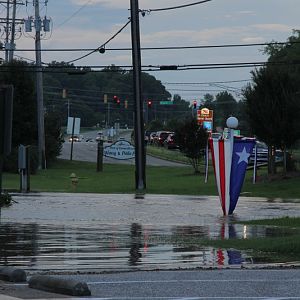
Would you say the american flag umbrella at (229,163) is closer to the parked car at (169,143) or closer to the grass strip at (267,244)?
the grass strip at (267,244)

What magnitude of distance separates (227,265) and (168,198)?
17.8 meters

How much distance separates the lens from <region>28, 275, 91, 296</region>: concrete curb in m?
10.1

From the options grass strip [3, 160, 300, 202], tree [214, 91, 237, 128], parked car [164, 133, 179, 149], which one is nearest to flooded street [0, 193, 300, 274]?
grass strip [3, 160, 300, 202]

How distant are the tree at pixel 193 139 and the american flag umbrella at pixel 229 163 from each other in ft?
86.8

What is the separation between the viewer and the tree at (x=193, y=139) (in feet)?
172

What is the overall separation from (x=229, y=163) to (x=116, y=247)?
30.7 ft

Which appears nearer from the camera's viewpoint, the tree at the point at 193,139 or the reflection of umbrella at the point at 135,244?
the reflection of umbrella at the point at 135,244

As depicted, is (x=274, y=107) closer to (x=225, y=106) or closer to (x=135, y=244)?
(x=135, y=244)

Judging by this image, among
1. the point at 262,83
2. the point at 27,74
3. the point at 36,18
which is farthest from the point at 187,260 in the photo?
the point at 27,74

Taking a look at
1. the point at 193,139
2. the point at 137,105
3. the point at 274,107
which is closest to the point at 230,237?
the point at 137,105

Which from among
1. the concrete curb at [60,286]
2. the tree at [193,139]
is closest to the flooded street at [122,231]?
the concrete curb at [60,286]

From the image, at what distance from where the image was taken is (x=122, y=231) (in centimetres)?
2003

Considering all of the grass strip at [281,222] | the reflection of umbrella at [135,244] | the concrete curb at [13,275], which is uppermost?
the concrete curb at [13,275]

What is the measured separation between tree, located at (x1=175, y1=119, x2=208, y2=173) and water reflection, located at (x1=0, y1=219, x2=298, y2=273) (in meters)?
30.0
